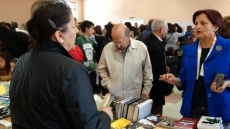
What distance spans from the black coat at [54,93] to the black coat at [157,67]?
168cm

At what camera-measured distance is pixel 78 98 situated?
97cm

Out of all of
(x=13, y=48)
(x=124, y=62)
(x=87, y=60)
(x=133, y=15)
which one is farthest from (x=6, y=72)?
(x=133, y=15)

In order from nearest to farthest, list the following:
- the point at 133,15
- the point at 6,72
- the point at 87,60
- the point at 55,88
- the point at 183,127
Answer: the point at 55,88 → the point at 183,127 → the point at 6,72 → the point at 87,60 → the point at 133,15

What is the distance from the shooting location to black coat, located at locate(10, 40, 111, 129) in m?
0.97

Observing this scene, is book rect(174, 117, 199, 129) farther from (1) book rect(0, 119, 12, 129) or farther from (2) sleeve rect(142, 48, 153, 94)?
(1) book rect(0, 119, 12, 129)

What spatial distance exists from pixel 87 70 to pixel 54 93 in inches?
6.5

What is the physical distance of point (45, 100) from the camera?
39.1 inches

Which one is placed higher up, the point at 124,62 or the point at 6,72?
the point at 124,62

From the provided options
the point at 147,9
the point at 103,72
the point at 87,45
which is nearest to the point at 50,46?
the point at 103,72

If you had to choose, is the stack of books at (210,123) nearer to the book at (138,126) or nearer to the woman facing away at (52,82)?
the book at (138,126)

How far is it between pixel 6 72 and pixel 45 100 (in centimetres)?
231

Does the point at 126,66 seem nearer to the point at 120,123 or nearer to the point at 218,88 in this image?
the point at 120,123

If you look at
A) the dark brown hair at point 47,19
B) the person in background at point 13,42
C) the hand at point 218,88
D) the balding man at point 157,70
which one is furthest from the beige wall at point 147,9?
the dark brown hair at point 47,19

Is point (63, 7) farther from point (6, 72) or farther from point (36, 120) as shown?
point (6, 72)
